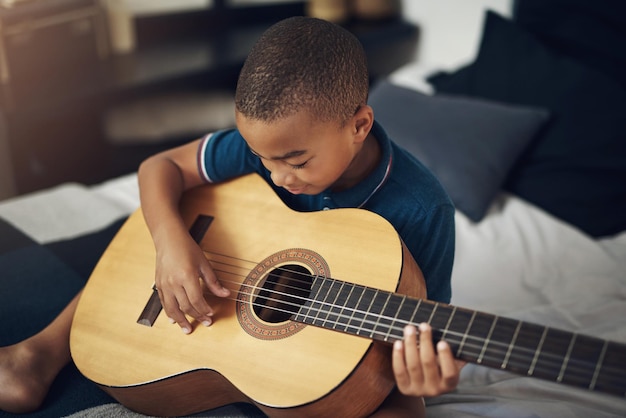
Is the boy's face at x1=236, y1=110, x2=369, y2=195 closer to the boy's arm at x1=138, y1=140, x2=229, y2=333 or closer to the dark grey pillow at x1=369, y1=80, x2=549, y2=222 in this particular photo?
the boy's arm at x1=138, y1=140, x2=229, y2=333

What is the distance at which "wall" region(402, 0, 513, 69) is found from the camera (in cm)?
272

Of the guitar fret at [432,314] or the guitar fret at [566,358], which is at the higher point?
the guitar fret at [566,358]

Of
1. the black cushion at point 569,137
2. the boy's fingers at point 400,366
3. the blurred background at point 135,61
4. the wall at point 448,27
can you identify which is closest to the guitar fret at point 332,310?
the boy's fingers at point 400,366

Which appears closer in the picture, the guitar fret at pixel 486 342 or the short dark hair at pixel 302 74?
the guitar fret at pixel 486 342

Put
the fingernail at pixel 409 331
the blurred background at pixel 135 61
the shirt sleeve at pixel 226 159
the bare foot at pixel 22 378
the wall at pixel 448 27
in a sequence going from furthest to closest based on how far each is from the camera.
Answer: the wall at pixel 448 27 → the blurred background at pixel 135 61 → the shirt sleeve at pixel 226 159 → the bare foot at pixel 22 378 → the fingernail at pixel 409 331

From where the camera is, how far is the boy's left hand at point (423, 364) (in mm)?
948

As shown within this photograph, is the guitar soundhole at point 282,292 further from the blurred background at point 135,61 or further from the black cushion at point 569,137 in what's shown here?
the blurred background at point 135,61

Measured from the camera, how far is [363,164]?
126 centimetres

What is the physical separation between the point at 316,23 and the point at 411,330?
1.65ft

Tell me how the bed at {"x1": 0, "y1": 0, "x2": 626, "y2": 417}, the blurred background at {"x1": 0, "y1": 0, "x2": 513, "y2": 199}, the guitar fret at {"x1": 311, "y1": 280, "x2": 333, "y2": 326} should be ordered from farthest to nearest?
the blurred background at {"x1": 0, "y1": 0, "x2": 513, "y2": 199} → the bed at {"x1": 0, "y1": 0, "x2": 626, "y2": 417} → the guitar fret at {"x1": 311, "y1": 280, "x2": 333, "y2": 326}

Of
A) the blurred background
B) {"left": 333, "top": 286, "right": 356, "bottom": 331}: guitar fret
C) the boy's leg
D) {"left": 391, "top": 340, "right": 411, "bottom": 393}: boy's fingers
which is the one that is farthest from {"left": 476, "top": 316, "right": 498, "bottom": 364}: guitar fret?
the blurred background

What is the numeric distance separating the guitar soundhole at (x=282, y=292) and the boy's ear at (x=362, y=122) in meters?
0.24

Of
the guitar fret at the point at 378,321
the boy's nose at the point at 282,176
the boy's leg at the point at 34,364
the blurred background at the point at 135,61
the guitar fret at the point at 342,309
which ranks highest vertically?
the boy's nose at the point at 282,176

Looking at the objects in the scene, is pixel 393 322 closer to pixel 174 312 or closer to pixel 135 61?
pixel 174 312
